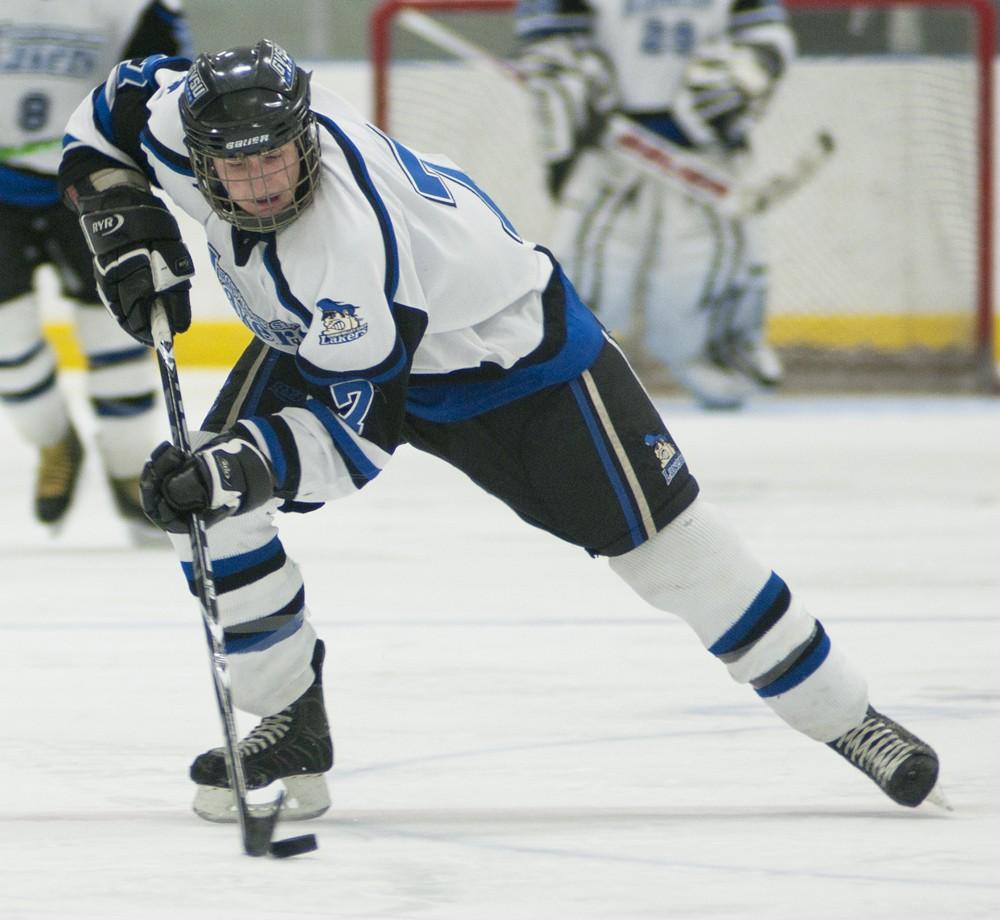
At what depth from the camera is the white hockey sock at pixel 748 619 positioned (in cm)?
226

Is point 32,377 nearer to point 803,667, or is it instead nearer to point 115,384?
point 115,384

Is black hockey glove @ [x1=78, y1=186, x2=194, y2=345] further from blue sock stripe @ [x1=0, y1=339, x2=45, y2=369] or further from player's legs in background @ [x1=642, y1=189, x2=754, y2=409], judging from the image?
player's legs in background @ [x1=642, y1=189, x2=754, y2=409]

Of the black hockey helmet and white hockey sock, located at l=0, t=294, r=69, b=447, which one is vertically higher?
the black hockey helmet

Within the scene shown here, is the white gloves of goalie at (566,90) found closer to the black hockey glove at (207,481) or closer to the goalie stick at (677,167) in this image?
the goalie stick at (677,167)

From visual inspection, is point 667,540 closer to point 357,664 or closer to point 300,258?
point 300,258

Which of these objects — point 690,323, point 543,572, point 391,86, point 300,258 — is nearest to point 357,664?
point 543,572

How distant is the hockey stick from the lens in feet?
6.72

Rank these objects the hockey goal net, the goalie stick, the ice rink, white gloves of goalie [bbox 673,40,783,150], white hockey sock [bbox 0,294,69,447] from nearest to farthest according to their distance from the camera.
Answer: the ice rink, white hockey sock [bbox 0,294,69,447], white gloves of goalie [bbox 673,40,783,150], the goalie stick, the hockey goal net

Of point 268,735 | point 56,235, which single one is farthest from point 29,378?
point 268,735

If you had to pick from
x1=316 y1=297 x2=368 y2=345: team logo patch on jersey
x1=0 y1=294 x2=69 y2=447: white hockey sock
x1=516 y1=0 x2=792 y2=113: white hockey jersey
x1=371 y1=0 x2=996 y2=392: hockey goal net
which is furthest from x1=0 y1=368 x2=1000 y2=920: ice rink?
x1=371 y1=0 x2=996 y2=392: hockey goal net

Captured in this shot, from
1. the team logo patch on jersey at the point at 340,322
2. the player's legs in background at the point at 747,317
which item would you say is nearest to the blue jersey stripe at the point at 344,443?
the team logo patch on jersey at the point at 340,322

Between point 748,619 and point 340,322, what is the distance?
61cm

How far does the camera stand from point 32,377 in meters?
4.09

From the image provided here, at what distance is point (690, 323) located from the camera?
20.3ft
